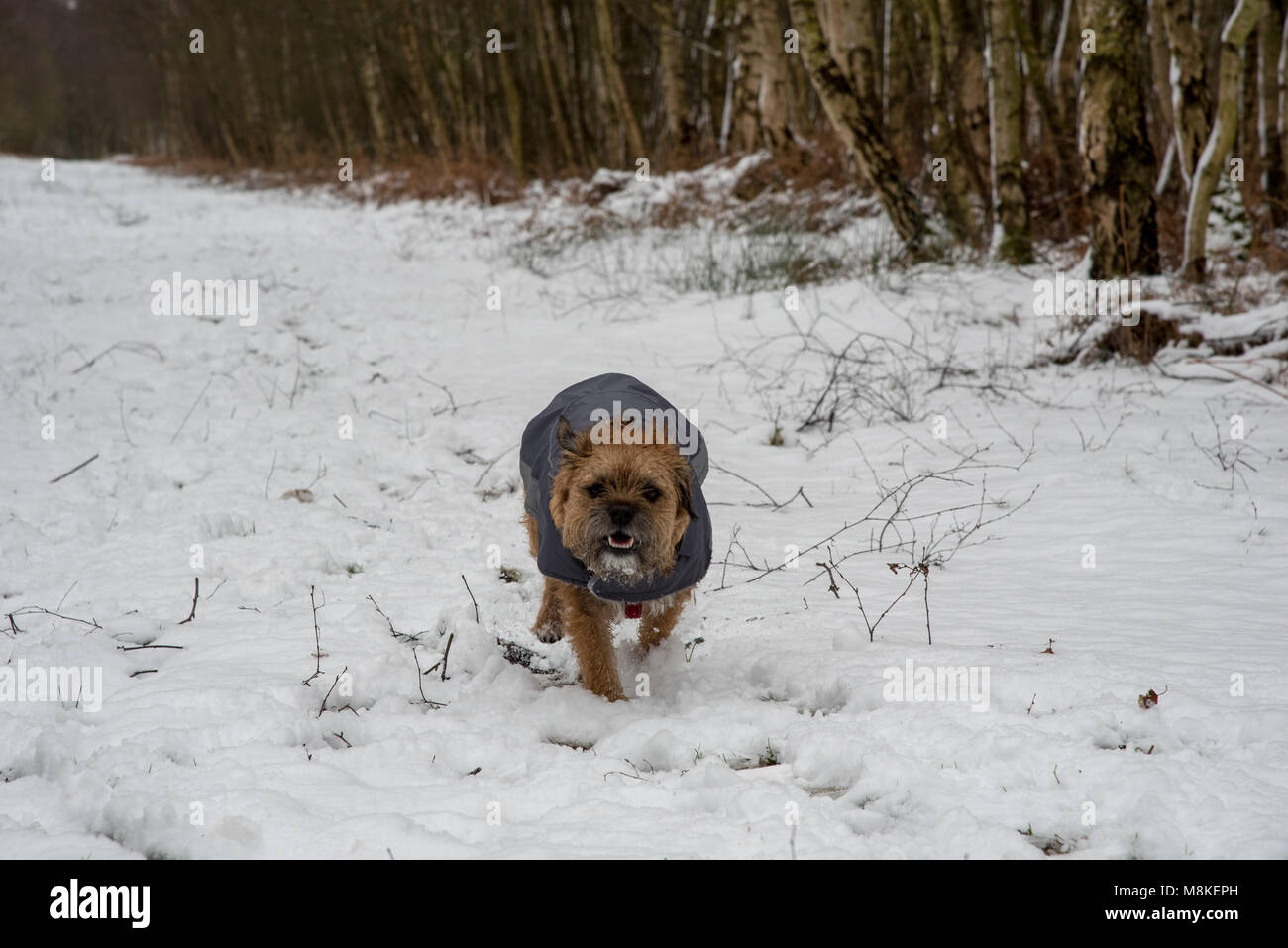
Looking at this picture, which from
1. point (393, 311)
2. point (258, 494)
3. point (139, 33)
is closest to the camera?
point (258, 494)

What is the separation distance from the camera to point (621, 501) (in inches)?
129

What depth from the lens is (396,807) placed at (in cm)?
252

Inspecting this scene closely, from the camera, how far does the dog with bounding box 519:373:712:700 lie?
10.8ft

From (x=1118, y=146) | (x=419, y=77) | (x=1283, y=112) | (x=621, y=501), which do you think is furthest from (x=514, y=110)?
(x=621, y=501)

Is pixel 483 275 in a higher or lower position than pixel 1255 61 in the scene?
lower

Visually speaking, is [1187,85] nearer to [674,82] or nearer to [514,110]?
[674,82]

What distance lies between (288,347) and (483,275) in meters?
4.10

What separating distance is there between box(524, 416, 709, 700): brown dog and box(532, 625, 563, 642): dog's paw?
45 cm

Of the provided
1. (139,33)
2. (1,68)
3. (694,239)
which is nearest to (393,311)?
(694,239)

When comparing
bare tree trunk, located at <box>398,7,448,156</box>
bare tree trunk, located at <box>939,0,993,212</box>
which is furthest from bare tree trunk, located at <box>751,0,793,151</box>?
bare tree trunk, located at <box>398,7,448,156</box>

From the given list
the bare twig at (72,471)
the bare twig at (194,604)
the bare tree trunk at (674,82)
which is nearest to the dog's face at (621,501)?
the bare twig at (194,604)
